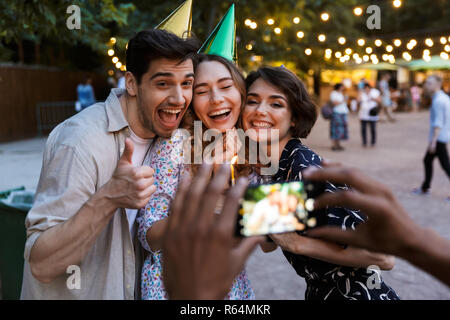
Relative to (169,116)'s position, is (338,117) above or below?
above

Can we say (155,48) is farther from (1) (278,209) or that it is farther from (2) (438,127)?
(2) (438,127)

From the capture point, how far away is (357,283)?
1.82 meters

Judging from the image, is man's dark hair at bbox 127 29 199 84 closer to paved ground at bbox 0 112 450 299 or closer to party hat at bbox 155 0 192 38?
party hat at bbox 155 0 192 38

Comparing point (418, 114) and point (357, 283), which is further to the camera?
point (418, 114)

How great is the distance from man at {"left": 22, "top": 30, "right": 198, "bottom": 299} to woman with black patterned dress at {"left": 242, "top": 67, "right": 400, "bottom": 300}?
1.75ft

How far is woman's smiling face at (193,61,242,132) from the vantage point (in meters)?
2.35

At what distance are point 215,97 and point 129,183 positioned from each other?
1040 mm

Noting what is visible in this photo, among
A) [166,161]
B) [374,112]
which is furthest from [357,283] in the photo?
[374,112]

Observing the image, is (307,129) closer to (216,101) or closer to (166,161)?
(216,101)

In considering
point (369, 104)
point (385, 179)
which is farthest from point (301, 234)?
point (369, 104)

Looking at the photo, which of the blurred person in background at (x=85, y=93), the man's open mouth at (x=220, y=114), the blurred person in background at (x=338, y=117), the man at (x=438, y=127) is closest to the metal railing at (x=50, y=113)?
the blurred person in background at (x=85, y=93)

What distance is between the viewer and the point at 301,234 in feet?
5.61

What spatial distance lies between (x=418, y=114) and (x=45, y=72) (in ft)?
67.7

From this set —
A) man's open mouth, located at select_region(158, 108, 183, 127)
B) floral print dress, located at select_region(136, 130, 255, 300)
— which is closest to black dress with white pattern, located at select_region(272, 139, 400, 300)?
floral print dress, located at select_region(136, 130, 255, 300)
